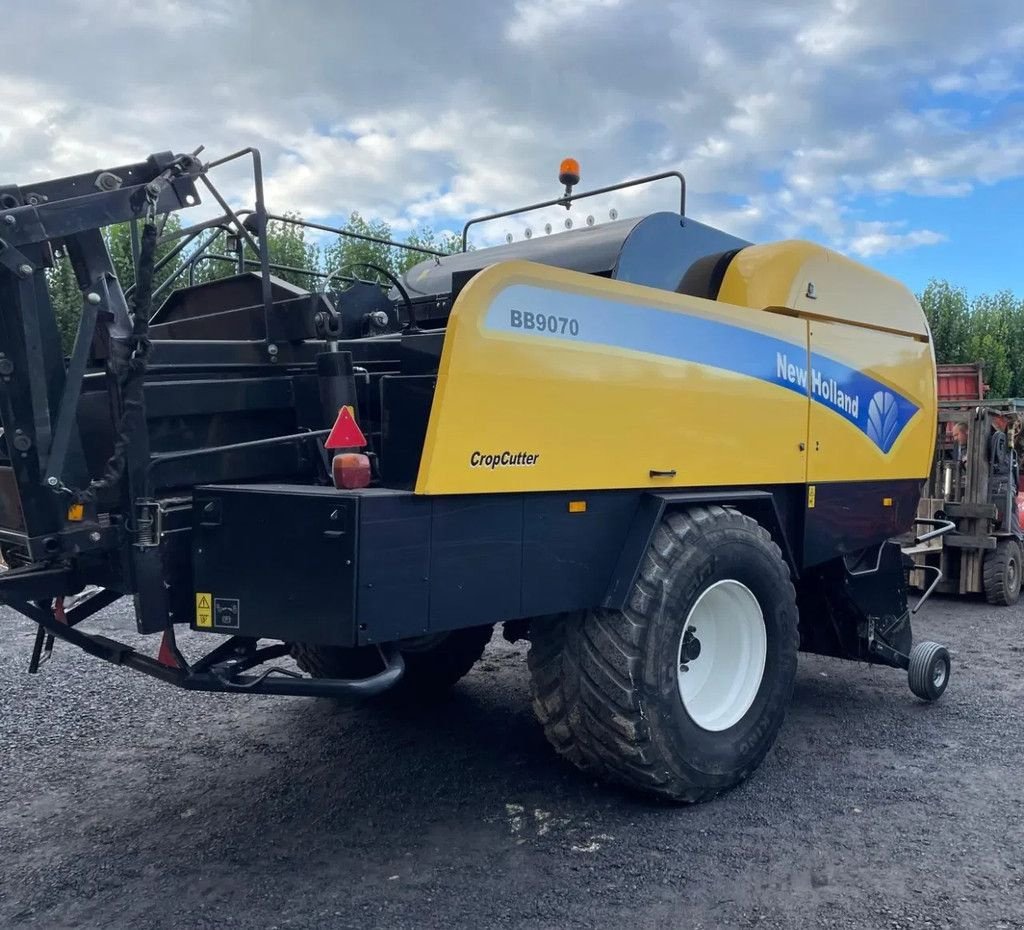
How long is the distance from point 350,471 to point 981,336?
30.2 m

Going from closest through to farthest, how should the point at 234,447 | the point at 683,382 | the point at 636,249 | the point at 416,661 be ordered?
the point at 234,447, the point at 683,382, the point at 636,249, the point at 416,661

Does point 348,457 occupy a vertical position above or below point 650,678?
above

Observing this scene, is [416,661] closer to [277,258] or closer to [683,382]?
[683,382]

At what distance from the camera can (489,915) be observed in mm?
3072

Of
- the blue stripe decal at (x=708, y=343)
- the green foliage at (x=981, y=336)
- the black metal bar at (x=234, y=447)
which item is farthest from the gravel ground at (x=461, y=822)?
the green foliage at (x=981, y=336)

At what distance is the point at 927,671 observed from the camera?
5.32m

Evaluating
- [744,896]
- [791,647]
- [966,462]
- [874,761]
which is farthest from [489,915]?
[966,462]

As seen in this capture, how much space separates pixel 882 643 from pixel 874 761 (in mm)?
1040

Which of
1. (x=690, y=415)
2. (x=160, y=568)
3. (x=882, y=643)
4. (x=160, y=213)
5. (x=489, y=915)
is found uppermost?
(x=160, y=213)

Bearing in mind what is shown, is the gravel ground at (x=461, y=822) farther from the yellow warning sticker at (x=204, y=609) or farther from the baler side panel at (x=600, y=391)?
the baler side panel at (x=600, y=391)

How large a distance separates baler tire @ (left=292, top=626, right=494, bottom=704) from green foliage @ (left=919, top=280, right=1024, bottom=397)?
2673 cm

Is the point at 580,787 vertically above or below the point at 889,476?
below

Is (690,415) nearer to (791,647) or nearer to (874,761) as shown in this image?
(791,647)

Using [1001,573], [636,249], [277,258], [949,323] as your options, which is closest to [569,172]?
[636,249]
